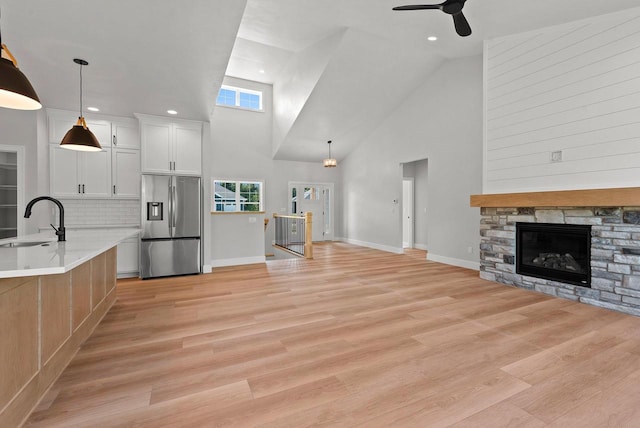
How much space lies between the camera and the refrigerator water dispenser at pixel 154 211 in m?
4.86

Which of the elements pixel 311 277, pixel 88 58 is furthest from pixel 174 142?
pixel 311 277

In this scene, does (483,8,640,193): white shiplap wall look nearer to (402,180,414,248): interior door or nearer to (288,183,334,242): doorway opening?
(402,180,414,248): interior door

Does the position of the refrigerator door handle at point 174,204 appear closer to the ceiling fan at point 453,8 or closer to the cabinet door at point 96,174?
the cabinet door at point 96,174

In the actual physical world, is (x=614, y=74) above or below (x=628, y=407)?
above

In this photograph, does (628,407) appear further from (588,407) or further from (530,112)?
(530,112)

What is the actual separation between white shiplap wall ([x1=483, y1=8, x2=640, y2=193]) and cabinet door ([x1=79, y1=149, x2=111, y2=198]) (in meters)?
6.12

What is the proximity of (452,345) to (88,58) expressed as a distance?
4.48 m

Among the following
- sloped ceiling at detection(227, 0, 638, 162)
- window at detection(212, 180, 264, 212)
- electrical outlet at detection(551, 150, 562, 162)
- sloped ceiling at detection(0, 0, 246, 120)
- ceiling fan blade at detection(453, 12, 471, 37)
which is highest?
sloped ceiling at detection(227, 0, 638, 162)

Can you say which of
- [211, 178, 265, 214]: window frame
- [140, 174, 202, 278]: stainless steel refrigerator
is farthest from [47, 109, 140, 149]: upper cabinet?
[211, 178, 265, 214]: window frame

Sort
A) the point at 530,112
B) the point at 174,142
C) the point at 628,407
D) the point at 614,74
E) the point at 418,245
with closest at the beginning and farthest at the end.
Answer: the point at 628,407, the point at 614,74, the point at 530,112, the point at 174,142, the point at 418,245

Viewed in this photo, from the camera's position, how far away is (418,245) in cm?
827

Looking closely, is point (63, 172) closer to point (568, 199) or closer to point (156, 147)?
point (156, 147)

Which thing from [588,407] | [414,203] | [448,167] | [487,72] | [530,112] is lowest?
[588,407]

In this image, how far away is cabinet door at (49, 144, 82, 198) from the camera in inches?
180
